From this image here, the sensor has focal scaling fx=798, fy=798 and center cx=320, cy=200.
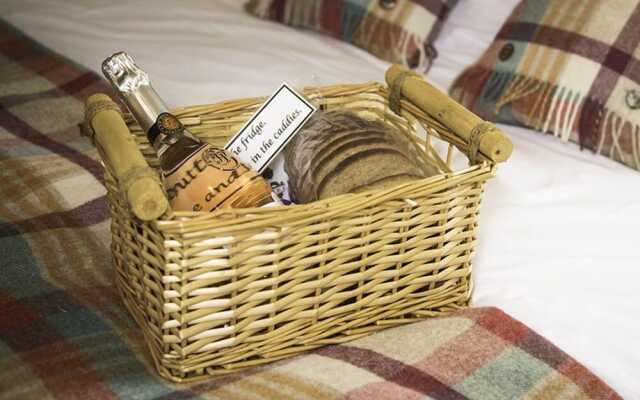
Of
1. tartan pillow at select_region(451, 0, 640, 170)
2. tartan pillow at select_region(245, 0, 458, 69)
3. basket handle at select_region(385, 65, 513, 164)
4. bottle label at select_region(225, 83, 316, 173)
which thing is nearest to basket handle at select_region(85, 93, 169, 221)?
bottle label at select_region(225, 83, 316, 173)

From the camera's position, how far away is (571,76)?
4.07 ft

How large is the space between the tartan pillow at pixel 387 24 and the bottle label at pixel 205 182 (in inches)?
32.1

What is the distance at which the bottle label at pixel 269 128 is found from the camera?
3.03ft

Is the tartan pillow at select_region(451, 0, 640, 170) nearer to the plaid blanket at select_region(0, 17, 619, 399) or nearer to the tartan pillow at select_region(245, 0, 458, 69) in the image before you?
the tartan pillow at select_region(245, 0, 458, 69)

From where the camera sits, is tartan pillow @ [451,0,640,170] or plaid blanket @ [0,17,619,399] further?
tartan pillow @ [451,0,640,170]

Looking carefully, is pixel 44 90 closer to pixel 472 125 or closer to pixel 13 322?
pixel 13 322

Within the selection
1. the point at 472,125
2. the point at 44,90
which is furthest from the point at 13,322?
the point at 44,90

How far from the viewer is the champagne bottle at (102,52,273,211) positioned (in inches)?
30.5

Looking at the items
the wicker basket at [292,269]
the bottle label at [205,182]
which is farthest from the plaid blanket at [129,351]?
the bottle label at [205,182]

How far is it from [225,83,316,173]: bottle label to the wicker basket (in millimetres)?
162

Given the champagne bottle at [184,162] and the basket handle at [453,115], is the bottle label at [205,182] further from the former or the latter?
the basket handle at [453,115]

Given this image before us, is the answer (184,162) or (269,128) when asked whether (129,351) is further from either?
(269,128)

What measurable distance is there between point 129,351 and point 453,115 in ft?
1.38

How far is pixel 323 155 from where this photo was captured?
2.92 ft
